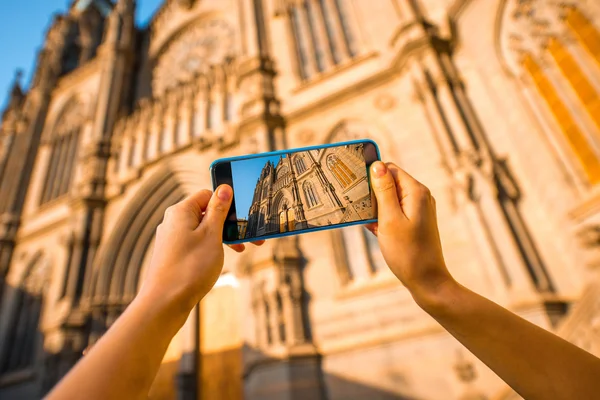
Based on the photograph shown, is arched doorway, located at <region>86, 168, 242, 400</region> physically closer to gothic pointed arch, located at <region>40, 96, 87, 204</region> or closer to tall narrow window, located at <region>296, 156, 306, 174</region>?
gothic pointed arch, located at <region>40, 96, 87, 204</region>

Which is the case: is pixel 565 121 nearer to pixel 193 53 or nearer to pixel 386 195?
pixel 386 195

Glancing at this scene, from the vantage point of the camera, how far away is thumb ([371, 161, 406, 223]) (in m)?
1.03

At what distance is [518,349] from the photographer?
83cm

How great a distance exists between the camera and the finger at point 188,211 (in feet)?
3.41

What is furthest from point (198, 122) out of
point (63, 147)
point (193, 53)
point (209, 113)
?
point (63, 147)

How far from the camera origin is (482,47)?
238 inches

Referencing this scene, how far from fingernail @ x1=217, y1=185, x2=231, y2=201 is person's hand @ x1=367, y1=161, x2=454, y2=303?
539 millimetres

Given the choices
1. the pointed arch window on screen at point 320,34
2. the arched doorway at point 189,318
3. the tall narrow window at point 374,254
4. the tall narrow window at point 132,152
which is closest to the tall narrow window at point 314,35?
the pointed arch window on screen at point 320,34

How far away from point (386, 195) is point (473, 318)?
427mm

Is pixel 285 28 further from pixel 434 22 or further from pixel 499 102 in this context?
pixel 499 102

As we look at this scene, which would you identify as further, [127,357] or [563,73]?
[563,73]

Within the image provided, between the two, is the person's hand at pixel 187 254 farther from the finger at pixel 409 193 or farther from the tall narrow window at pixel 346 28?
the tall narrow window at pixel 346 28

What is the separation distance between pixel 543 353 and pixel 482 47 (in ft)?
22.1

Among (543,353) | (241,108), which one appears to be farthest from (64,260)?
(543,353)
